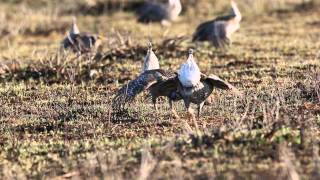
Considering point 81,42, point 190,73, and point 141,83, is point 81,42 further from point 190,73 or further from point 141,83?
point 190,73

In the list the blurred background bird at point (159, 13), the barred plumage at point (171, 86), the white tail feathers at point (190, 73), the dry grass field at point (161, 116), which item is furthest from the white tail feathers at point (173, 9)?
the white tail feathers at point (190, 73)

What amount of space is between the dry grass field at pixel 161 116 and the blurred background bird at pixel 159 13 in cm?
40

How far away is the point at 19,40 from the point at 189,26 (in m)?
3.41

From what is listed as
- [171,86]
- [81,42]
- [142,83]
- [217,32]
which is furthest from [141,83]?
[217,32]

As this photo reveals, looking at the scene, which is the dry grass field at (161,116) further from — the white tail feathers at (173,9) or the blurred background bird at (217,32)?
the white tail feathers at (173,9)

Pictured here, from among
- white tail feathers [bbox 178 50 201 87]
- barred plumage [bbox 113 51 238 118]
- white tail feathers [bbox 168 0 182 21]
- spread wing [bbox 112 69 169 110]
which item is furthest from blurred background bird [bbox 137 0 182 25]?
white tail feathers [bbox 178 50 201 87]

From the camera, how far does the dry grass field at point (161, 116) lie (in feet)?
18.3

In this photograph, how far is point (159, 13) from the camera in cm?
1467

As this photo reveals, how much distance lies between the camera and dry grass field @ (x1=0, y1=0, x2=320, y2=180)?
5582mm

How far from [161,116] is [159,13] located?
7489mm

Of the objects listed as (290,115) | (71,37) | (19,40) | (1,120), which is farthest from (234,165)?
(19,40)

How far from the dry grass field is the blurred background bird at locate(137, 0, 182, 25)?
0.40m

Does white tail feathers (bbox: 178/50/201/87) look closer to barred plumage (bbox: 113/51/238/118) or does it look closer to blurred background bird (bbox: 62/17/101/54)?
barred plumage (bbox: 113/51/238/118)

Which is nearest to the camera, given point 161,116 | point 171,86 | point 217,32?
point 171,86
